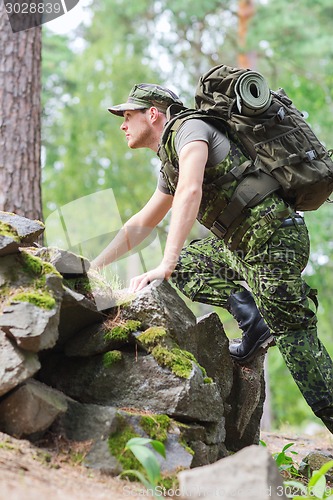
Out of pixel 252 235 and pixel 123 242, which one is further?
pixel 123 242

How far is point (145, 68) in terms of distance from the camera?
18938 mm

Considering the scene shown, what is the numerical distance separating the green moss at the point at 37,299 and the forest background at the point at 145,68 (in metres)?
12.4

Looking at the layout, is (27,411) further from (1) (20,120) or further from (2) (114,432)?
(1) (20,120)

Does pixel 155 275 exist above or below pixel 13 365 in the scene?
above

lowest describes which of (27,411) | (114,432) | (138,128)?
(114,432)

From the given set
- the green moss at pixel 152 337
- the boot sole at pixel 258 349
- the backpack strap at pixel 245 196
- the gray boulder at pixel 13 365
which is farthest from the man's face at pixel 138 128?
the gray boulder at pixel 13 365

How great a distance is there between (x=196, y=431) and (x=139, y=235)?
1.84m

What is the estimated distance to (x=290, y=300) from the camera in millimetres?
4668

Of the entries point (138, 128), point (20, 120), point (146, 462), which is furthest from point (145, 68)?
point (146, 462)

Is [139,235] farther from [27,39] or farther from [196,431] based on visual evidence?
[27,39]

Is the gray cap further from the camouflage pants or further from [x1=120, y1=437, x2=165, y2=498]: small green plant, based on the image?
[x1=120, y1=437, x2=165, y2=498]: small green plant

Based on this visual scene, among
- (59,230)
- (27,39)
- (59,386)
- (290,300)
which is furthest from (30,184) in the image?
(290,300)

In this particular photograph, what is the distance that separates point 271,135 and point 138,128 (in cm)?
110

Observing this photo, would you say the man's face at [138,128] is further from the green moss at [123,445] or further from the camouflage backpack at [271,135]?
the green moss at [123,445]
